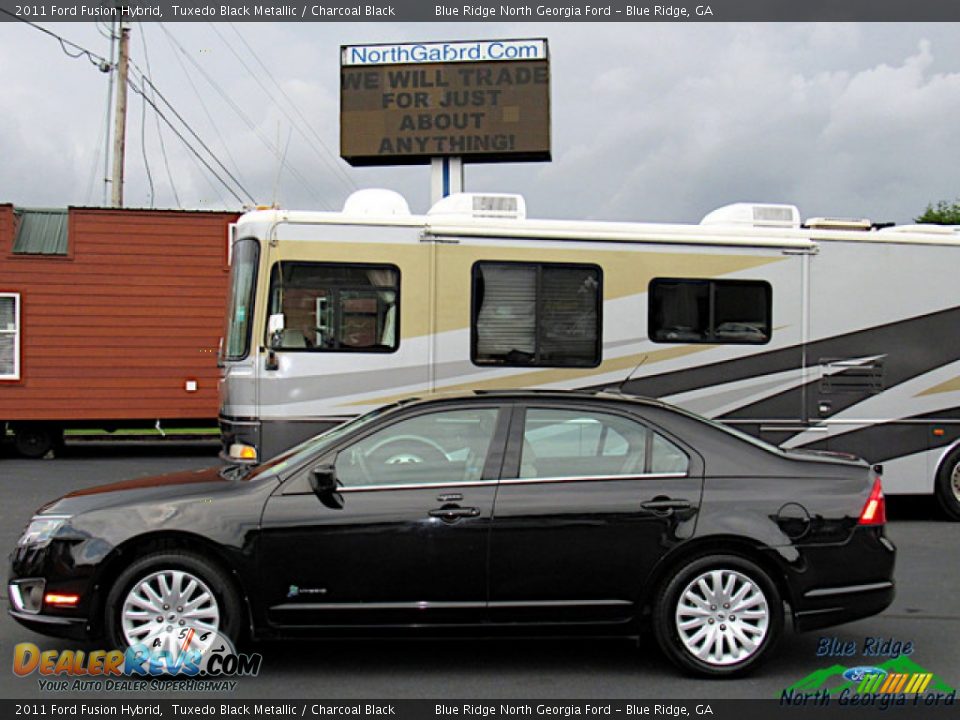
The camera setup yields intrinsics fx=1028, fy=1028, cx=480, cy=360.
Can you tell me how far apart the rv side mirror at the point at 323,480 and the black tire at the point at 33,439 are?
12.9 m

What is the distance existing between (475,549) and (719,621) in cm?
135

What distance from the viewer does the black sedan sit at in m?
5.36

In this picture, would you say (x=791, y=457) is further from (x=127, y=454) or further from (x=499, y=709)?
(x=127, y=454)

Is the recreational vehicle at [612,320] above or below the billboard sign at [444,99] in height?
below

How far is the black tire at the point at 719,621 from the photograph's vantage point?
17.8 ft

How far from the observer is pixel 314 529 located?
5.38 m

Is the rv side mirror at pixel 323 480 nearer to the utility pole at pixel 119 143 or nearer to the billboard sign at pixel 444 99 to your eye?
the billboard sign at pixel 444 99

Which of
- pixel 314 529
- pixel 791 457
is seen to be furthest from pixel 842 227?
pixel 314 529

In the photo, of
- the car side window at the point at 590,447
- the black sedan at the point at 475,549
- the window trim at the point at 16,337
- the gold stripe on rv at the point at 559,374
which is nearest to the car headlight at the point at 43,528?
the black sedan at the point at 475,549

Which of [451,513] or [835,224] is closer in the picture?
[451,513]

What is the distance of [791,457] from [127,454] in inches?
567

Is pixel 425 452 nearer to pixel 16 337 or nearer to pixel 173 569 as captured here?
pixel 173 569

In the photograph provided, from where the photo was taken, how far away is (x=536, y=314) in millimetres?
10164

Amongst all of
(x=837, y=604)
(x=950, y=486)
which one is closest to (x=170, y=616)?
(x=837, y=604)
